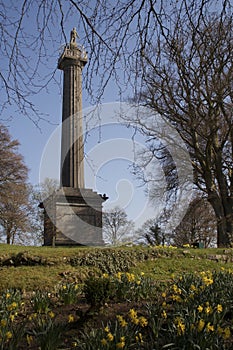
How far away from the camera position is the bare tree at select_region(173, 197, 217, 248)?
→ 17844 mm

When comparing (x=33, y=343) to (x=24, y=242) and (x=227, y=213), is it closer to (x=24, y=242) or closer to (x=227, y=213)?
(x=227, y=213)

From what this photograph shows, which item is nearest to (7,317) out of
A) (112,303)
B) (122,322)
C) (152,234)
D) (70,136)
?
(122,322)

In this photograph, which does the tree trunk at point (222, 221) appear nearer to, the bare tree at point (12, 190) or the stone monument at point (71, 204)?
the stone monument at point (71, 204)

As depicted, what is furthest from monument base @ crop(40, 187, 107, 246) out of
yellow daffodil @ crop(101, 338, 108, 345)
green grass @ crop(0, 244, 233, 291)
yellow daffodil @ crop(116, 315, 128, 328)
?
yellow daffodil @ crop(101, 338, 108, 345)

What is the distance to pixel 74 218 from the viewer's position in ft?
48.4

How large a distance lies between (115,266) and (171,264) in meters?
1.47

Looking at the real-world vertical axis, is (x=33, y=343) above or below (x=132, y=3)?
below

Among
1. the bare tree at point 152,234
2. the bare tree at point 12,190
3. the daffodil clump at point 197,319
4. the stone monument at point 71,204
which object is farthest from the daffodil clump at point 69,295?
the bare tree at point 152,234

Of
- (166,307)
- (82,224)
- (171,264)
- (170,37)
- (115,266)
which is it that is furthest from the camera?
(82,224)

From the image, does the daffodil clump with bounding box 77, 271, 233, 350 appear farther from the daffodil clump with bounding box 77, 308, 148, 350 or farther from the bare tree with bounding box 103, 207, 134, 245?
the bare tree with bounding box 103, 207, 134, 245

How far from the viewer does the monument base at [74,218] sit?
1441cm

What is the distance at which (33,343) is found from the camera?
344cm

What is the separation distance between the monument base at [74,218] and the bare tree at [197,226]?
484cm

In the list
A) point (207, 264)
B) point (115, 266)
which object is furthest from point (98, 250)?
point (207, 264)
